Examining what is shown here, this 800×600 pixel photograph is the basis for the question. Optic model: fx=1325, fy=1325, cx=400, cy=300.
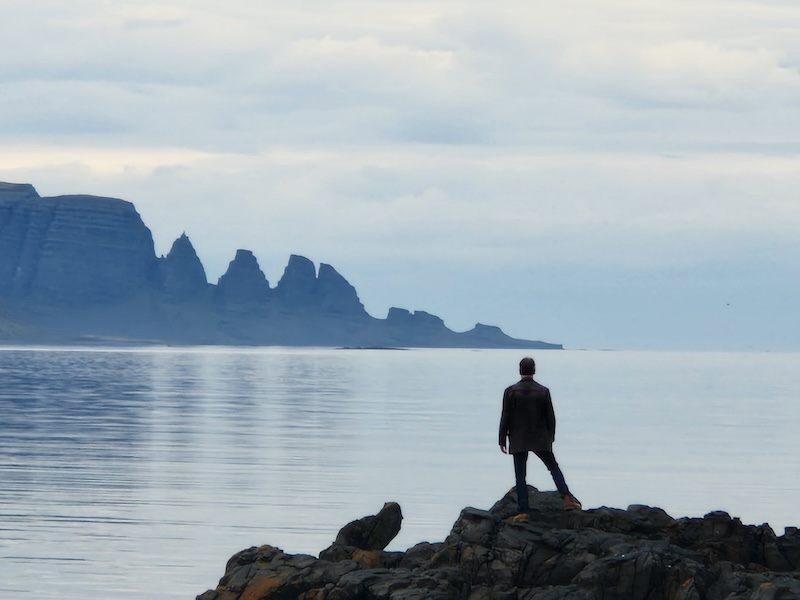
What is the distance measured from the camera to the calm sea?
1084 inches

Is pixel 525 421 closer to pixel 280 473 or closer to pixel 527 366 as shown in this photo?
pixel 527 366

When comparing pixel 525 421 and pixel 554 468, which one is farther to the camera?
pixel 554 468

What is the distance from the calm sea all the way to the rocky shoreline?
4.42m

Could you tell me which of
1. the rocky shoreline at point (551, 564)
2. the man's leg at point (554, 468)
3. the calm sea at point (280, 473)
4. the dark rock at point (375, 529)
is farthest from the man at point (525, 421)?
Answer: the calm sea at point (280, 473)

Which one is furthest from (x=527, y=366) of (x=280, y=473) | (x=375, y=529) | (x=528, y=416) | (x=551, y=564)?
(x=280, y=473)

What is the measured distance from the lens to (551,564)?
19.6 metres

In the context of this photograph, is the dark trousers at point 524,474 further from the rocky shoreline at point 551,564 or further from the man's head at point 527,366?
the man's head at point 527,366

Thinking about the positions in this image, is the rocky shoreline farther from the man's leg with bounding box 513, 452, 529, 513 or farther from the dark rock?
the dark rock

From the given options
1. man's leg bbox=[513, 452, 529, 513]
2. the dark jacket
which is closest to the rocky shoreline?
man's leg bbox=[513, 452, 529, 513]

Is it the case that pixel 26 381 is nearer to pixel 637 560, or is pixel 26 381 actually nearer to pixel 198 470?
pixel 198 470

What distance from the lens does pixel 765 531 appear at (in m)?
22.4

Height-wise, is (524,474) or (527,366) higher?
(527,366)

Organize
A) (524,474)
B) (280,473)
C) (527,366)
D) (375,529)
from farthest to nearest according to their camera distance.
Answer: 1. (280,473)
2. (375,529)
3. (524,474)
4. (527,366)

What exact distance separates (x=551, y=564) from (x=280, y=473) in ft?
75.3
